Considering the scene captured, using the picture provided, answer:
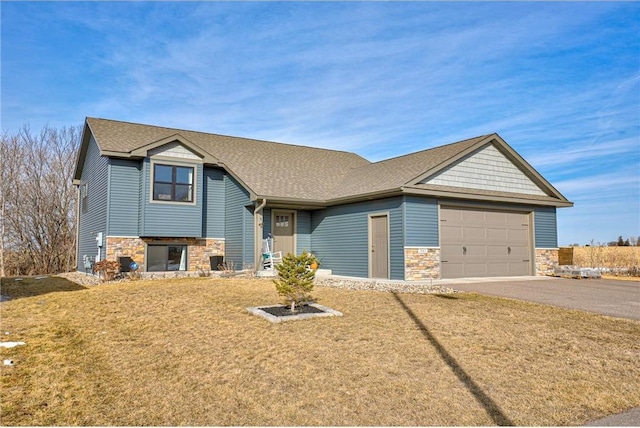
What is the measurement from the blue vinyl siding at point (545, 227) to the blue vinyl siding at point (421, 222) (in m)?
5.10

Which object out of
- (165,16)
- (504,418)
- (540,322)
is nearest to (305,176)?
(165,16)

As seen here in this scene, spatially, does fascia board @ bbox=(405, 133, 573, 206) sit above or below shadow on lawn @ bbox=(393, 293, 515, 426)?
above

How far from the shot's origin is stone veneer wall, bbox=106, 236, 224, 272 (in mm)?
14336

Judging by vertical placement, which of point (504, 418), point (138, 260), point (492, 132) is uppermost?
point (492, 132)

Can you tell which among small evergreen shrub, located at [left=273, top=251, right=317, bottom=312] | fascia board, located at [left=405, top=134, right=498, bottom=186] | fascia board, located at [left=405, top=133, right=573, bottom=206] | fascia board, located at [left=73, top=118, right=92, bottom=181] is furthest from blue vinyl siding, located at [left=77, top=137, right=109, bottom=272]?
fascia board, located at [left=405, top=133, right=573, bottom=206]

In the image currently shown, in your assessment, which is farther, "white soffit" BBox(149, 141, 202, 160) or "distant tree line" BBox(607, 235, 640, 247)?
"distant tree line" BBox(607, 235, 640, 247)

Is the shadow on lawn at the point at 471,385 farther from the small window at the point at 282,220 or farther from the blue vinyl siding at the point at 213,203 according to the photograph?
the blue vinyl siding at the point at 213,203

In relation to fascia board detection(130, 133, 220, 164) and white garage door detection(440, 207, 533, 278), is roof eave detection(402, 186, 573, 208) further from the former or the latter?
fascia board detection(130, 133, 220, 164)

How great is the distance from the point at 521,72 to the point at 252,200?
9.93 meters

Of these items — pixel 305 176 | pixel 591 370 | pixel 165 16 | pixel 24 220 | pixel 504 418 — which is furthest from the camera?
pixel 24 220

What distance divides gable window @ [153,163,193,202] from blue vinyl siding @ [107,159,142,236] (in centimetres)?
68

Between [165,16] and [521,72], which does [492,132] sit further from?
[165,16]

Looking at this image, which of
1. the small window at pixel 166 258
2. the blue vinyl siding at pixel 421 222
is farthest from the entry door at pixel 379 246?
the small window at pixel 166 258

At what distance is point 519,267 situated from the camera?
15.7 m
